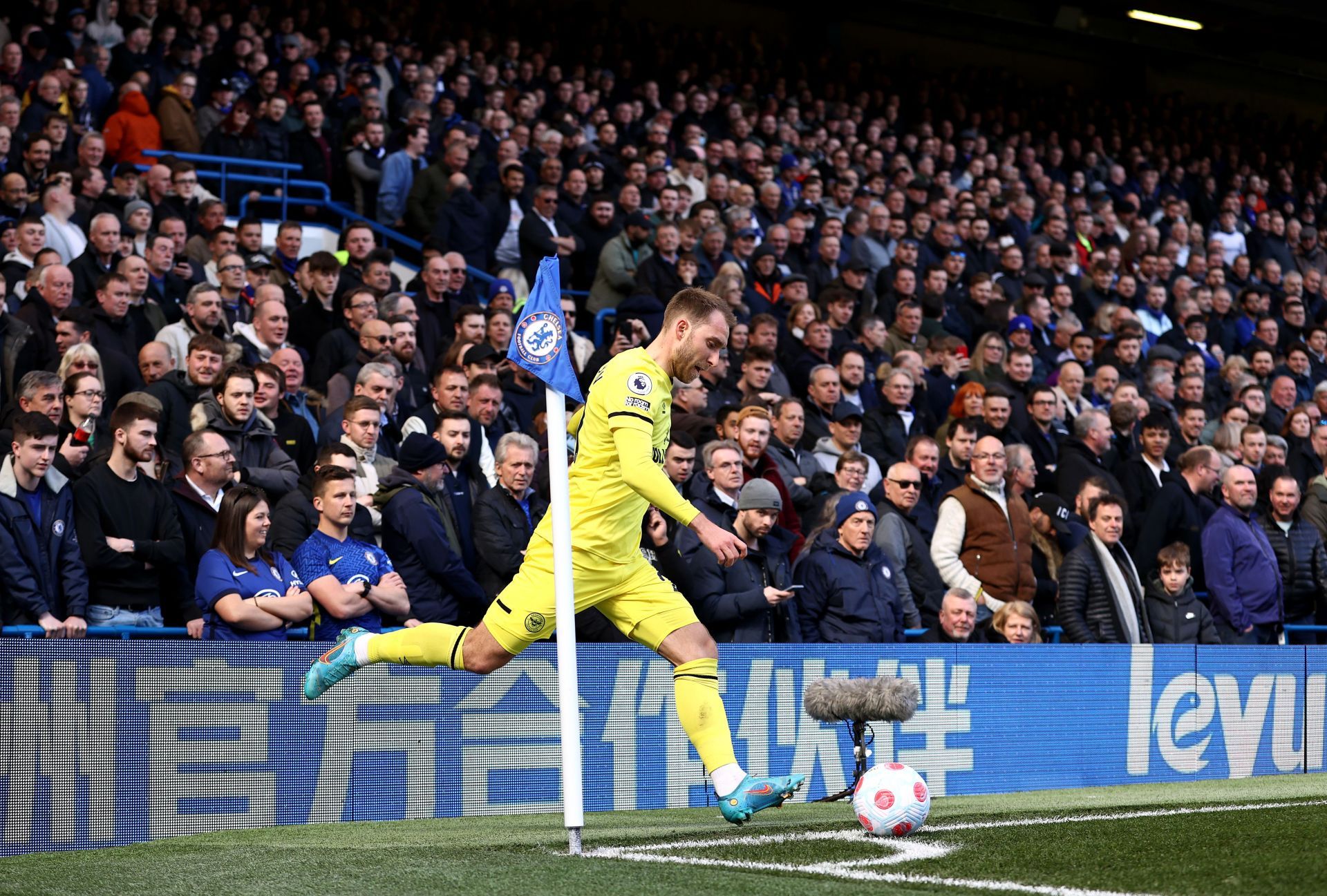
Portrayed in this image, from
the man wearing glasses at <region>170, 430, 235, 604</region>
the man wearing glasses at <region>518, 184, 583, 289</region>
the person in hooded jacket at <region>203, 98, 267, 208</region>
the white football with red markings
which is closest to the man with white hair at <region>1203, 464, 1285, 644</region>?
the white football with red markings

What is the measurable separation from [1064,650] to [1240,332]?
11.3 metres

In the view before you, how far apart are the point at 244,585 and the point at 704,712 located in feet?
8.71

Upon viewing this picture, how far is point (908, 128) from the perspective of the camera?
80.9 ft

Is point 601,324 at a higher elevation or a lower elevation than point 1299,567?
higher

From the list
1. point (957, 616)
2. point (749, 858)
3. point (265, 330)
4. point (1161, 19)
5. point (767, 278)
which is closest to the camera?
point (749, 858)

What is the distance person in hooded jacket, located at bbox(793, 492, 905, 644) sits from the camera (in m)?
9.66

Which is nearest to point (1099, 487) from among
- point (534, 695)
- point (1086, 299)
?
point (534, 695)

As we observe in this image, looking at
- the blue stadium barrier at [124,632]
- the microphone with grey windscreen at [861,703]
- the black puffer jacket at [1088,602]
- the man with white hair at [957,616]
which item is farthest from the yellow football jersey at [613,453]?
the black puffer jacket at [1088,602]

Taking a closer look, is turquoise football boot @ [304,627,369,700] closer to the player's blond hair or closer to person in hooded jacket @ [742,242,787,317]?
the player's blond hair

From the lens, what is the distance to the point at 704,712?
21.2 feet

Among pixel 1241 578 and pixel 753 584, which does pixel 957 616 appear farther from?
pixel 1241 578

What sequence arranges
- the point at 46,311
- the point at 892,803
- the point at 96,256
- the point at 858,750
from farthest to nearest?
the point at 96,256 → the point at 46,311 → the point at 858,750 → the point at 892,803

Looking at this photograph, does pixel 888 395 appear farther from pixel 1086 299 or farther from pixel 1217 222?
pixel 1217 222

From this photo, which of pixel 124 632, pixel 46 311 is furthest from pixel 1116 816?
pixel 46 311
